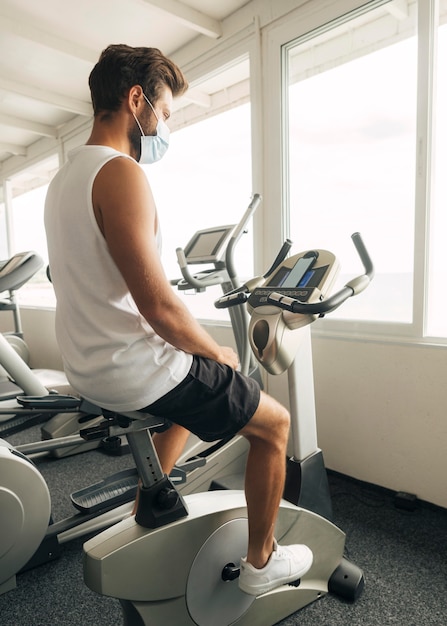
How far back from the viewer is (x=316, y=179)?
9.58ft

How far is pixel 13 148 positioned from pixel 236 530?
6.15 meters

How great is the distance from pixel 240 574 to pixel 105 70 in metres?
1.58

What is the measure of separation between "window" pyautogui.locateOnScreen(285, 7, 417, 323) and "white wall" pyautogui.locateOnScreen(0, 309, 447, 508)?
240 millimetres

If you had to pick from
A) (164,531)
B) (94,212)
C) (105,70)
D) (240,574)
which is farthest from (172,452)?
(105,70)

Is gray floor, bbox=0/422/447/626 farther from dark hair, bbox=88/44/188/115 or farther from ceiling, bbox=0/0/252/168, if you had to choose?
ceiling, bbox=0/0/252/168

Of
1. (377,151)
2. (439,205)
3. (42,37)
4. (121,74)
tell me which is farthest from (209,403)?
(42,37)

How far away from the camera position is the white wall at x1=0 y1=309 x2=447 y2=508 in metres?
2.27

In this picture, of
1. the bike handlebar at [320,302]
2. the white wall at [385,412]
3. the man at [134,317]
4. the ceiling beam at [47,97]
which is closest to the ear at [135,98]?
the man at [134,317]

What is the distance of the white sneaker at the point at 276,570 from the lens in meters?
1.37

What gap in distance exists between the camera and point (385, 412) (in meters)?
2.46

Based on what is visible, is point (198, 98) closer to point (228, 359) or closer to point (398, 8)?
point (398, 8)

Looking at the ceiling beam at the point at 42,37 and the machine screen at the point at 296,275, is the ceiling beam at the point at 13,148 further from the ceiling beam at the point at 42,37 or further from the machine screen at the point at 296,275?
the machine screen at the point at 296,275

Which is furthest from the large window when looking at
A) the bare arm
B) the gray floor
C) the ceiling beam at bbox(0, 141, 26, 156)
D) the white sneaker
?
the ceiling beam at bbox(0, 141, 26, 156)

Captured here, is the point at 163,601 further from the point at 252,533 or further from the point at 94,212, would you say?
the point at 94,212
